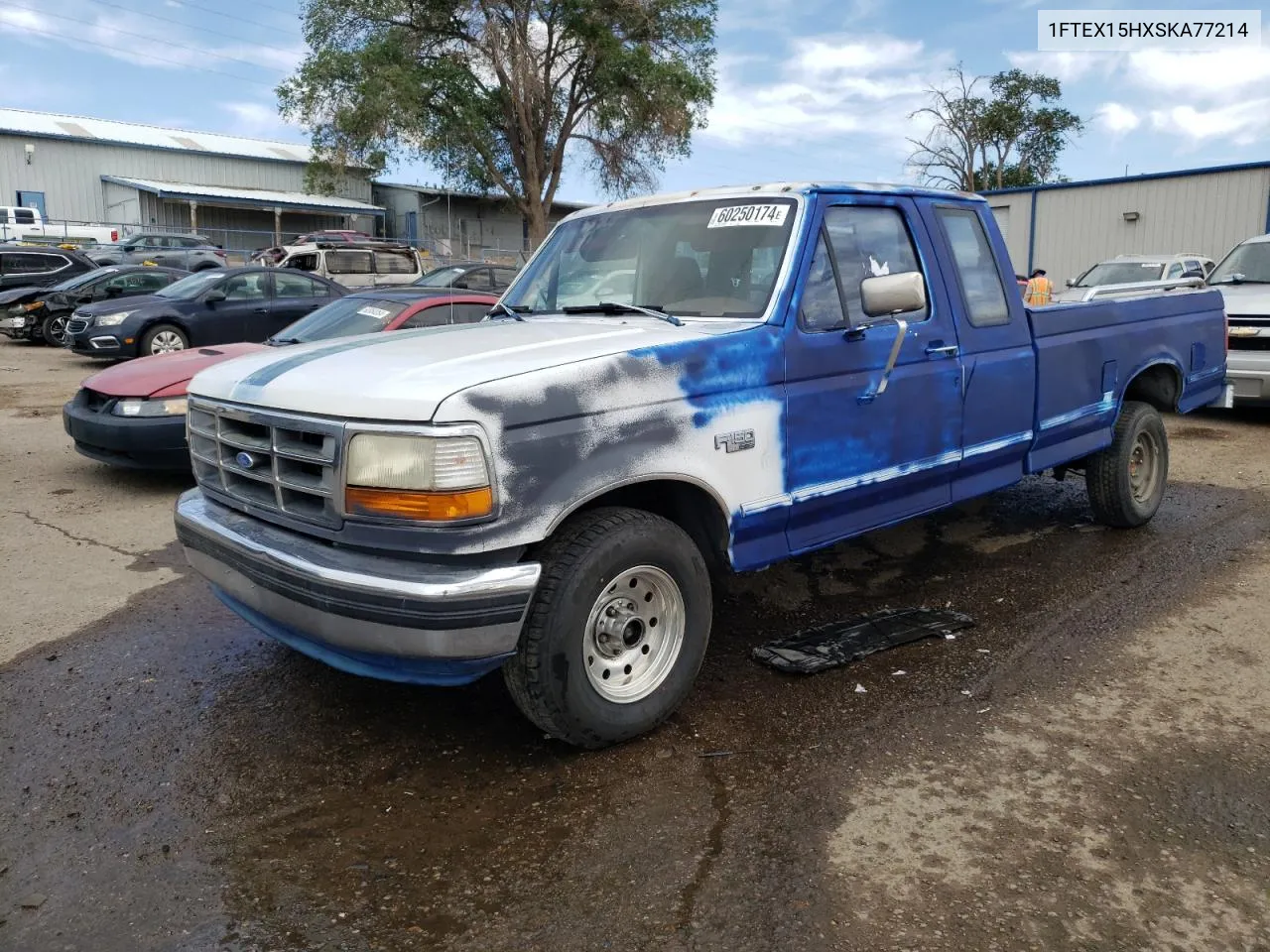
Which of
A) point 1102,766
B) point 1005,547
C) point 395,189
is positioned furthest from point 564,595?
point 395,189

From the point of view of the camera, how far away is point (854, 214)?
14.3 ft

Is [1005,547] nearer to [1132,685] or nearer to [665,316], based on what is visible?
[1132,685]

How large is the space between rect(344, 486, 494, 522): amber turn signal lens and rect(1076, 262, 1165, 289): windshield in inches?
612

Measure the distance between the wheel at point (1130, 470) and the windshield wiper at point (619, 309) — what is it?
3421mm

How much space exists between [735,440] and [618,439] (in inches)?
21.8

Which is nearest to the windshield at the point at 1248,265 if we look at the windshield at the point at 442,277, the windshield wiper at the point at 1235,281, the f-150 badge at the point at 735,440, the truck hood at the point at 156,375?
the windshield wiper at the point at 1235,281

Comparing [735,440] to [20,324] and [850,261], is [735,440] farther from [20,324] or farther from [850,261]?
[20,324]

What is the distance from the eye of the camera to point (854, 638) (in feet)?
14.8

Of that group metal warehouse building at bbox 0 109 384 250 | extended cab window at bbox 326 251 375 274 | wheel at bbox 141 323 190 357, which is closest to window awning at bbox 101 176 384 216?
metal warehouse building at bbox 0 109 384 250

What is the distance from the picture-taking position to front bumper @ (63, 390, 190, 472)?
7.14 meters

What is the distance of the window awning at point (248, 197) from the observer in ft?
135

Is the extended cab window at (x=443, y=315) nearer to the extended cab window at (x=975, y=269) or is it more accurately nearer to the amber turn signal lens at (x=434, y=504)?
the extended cab window at (x=975, y=269)

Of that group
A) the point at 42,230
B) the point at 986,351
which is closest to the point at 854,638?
the point at 986,351

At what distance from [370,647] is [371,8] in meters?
35.8
